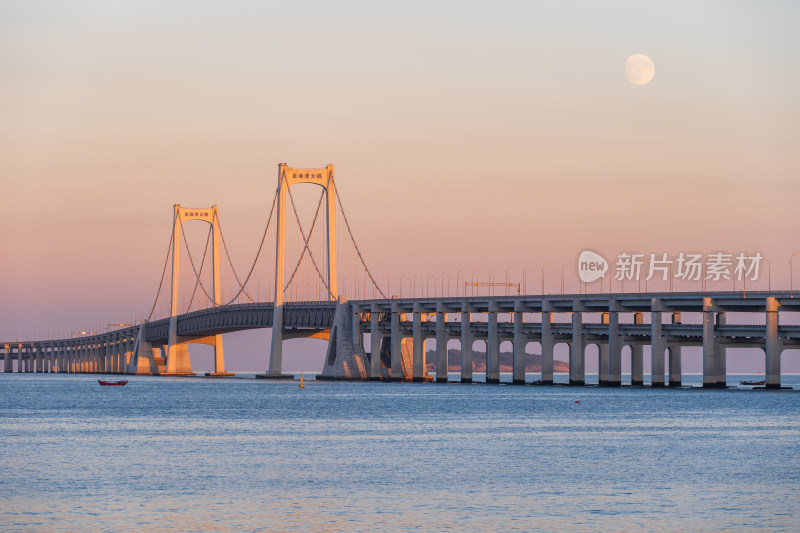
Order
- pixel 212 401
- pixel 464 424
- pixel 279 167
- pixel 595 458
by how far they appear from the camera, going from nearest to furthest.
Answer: pixel 595 458
pixel 464 424
pixel 212 401
pixel 279 167

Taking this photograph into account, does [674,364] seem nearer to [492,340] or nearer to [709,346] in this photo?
[492,340]

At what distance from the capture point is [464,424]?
71188 millimetres

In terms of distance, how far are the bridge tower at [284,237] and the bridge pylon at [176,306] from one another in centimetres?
3009

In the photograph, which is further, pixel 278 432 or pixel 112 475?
pixel 278 432

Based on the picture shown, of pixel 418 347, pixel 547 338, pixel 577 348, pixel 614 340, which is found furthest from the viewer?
pixel 418 347

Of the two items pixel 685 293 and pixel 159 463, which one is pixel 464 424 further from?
pixel 685 293

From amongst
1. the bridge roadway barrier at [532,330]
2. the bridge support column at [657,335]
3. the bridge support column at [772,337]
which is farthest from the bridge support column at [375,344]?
the bridge support column at [772,337]

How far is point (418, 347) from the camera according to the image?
5408 inches

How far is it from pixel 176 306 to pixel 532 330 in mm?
69884

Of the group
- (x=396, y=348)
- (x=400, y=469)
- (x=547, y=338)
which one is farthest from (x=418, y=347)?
(x=400, y=469)

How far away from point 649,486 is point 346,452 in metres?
15.6

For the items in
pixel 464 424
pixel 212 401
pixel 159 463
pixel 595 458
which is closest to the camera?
pixel 159 463

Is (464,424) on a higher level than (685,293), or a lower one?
lower

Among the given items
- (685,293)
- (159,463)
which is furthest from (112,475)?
(685,293)
